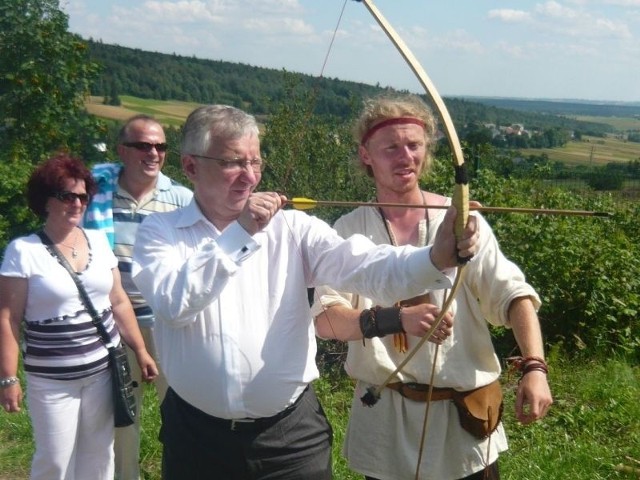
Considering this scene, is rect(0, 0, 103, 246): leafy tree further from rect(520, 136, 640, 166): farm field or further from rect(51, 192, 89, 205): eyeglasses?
rect(51, 192, 89, 205): eyeglasses

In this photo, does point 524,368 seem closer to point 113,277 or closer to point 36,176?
point 113,277

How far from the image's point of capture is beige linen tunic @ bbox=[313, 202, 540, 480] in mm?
2258

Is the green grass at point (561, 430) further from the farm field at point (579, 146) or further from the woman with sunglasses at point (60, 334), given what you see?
the farm field at point (579, 146)

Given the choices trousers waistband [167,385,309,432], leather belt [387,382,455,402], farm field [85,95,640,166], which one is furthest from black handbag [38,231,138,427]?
farm field [85,95,640,166]

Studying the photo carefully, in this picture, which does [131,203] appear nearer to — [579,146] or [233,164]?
[233,164]

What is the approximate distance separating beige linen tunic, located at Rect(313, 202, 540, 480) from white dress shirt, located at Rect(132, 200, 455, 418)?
219 millimetres

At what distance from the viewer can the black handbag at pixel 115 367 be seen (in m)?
3.14

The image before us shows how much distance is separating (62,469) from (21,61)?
1008 centimetres

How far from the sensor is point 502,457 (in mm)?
3814

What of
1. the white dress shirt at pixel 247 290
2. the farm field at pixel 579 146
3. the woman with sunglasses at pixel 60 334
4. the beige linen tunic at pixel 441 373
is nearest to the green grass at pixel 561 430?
the woman with sunglasses at pixel 60 334

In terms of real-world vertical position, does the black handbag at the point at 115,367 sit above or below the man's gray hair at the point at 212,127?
below

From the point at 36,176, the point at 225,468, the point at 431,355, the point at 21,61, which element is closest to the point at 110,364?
the point at 36,176

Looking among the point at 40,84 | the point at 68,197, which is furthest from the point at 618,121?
the point at 68,197

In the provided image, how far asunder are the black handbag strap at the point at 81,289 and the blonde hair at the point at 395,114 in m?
1.32
